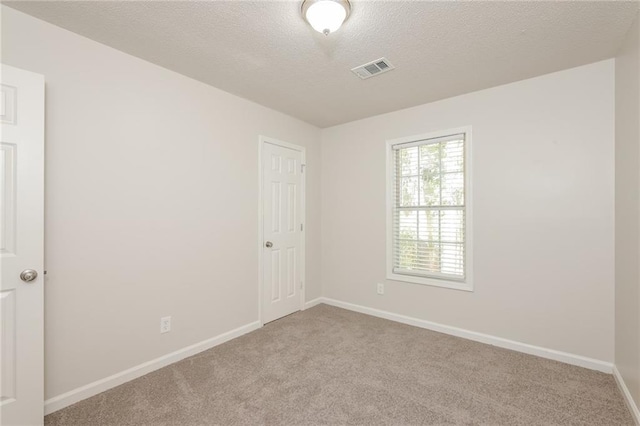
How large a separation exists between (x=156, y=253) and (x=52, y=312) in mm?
741

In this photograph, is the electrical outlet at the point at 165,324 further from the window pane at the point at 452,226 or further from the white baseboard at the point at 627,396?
the white baseboard at the point at 627,396

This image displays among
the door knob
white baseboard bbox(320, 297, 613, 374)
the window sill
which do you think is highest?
the door knob

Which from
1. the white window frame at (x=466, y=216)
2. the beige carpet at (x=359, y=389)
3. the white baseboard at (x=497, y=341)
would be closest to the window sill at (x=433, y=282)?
the white window frame at (x=466, y=216)

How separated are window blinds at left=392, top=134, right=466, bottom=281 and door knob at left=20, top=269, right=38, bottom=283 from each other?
10.6 feet

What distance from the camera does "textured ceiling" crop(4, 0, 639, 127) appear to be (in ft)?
6.03

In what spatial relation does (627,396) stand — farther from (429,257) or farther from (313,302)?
(313,302)

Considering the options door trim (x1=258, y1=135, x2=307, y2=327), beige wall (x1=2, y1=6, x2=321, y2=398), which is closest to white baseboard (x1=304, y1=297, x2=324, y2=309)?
door trim (x1=258, y1=135, x2=307, y2=327)

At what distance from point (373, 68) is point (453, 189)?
156 cm

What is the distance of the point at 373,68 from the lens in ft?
8.41

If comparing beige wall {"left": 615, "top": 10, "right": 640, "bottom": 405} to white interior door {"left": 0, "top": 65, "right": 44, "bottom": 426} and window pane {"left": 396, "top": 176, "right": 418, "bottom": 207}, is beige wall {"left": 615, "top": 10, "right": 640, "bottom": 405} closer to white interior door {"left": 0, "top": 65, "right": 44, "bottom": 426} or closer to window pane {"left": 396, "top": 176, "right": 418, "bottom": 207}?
window pane {"left": 396, "top": 176, "right": 418, "bottom": 207}

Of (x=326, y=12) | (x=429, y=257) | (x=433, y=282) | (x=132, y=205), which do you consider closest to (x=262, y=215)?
(x=132, y=205)

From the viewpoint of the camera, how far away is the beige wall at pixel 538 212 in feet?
8.10

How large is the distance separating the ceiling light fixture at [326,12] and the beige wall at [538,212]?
76.3 inches

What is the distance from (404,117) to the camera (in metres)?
3.55
